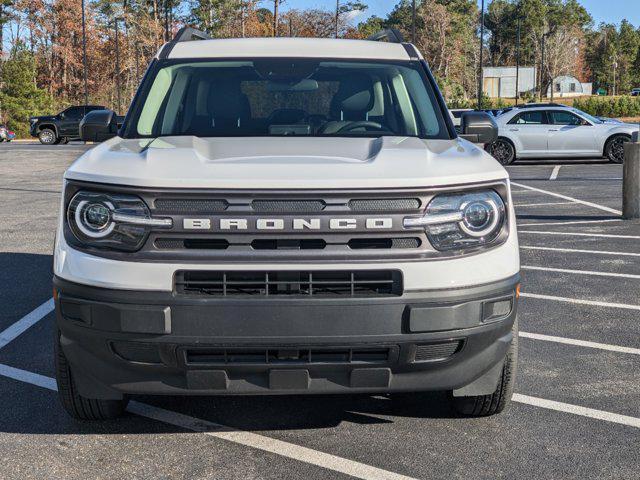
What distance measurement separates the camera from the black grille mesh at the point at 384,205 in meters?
3.44

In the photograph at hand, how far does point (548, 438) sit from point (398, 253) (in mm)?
1275

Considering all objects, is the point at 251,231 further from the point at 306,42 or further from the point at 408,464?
the point at 306,42

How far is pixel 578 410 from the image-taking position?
175 inches

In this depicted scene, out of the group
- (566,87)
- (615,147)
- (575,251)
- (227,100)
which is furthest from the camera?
(566,87)

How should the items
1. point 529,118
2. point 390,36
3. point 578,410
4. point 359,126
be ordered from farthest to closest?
point 529,118 < point 390,36 < point 359,126 < point 578,410

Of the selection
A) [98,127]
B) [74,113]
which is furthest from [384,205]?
[74,113]

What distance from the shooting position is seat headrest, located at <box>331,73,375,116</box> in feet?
16.3

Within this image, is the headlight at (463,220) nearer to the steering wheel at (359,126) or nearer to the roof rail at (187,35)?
the steering wheel at (359,126)

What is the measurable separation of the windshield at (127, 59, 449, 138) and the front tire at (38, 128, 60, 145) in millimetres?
37603

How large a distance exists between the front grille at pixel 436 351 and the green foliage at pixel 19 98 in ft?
179

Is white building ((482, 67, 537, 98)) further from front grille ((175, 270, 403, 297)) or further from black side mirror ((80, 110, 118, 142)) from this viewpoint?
front grille ((175, 270, 403, 297))

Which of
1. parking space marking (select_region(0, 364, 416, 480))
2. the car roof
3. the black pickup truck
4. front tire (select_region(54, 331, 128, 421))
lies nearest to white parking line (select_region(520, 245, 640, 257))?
the car roof

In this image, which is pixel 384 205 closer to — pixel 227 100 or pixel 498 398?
pixel 498 398

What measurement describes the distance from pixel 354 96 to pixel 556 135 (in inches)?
749
